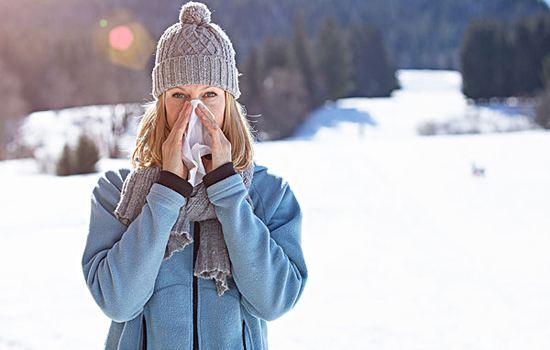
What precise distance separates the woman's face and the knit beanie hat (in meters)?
0.02

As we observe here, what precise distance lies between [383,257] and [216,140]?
5.09 m

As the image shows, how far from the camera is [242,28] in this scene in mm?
77000

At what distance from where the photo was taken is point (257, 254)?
61.1 inches

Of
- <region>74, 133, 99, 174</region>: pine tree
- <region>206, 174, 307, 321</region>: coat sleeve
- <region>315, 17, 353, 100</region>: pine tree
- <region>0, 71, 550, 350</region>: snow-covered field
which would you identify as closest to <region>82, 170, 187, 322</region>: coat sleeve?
<region>206, 174, 307, 321</region>: coat sleeve

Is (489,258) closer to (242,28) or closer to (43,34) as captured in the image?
(43,34)

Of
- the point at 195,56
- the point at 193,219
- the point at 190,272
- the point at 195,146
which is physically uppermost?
the point at 195,56

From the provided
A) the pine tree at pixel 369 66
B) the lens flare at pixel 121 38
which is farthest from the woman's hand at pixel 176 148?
the lens flare at pixel 121 38

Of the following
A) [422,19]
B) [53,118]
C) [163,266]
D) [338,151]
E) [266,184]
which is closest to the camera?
[163,266]

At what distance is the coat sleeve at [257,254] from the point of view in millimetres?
1541

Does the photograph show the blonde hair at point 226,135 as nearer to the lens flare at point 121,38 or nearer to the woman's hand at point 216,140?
the woman's hand at point 216,140

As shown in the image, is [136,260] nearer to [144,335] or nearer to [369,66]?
[144,335]

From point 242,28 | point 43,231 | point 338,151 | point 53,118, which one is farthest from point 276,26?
point 43,231

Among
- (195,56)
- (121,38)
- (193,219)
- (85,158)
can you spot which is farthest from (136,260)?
(121,38)

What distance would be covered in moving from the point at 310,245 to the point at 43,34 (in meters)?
50.7
